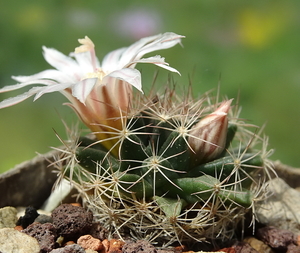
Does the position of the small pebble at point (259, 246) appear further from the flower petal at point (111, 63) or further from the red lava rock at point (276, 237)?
the flower petal at point (111, 63)

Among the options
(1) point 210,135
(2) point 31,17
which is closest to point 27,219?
(1) point 210,135

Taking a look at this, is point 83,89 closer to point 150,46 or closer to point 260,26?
point 150,46

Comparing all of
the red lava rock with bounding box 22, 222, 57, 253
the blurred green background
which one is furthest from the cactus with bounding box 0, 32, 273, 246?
the blurred green background

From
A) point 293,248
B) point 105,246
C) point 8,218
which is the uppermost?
point 8,218

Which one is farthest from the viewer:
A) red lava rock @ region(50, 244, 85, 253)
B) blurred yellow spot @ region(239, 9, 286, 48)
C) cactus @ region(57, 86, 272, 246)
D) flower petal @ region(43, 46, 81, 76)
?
blurred yellow spot @ region(239, 9, 286, 48)

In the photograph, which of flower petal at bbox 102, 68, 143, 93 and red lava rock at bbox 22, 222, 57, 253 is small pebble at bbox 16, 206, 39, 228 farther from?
flower petal at bbox 102, 68, 143, 93
